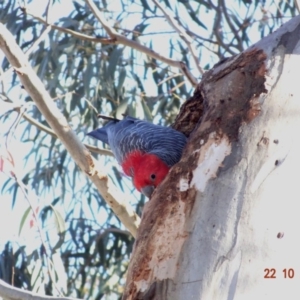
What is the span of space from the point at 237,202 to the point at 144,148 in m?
1.46

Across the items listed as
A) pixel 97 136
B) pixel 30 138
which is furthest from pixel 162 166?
pixel 30 138

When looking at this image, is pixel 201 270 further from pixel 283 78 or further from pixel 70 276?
pixel 70 276

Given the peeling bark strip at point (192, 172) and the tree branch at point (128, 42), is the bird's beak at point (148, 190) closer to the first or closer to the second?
the peeling bark strip at point (192, 172)

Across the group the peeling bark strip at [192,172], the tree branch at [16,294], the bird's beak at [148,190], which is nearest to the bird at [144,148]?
the bird's beak at [148,190]

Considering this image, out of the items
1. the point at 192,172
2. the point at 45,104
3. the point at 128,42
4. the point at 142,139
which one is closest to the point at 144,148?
the point at 142,139

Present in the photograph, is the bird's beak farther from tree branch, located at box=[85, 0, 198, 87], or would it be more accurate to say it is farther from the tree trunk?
tree branch, located at box=[85, 0, 198, 87]

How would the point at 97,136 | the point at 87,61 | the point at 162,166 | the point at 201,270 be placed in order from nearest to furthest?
the point at 201,270
the point at 162,166
the point at 97,136
the point at 87,61

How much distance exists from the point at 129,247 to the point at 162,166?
2113 mm

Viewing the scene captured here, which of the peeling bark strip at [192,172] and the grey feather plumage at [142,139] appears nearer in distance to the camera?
the peeling bark strip at [192,172]

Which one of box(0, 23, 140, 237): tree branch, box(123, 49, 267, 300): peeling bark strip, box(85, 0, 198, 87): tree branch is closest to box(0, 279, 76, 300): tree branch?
box(123, 49, 267, 300): peeling bark strip

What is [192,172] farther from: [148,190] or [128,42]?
[128,42]

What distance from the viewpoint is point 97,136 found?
389cm

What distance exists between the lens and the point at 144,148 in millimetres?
3541

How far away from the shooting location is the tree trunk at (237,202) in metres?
2.01
